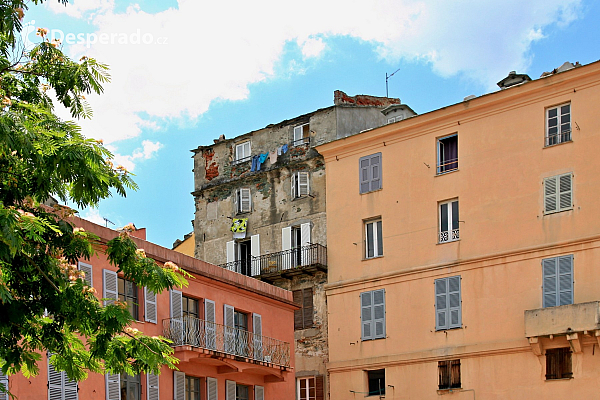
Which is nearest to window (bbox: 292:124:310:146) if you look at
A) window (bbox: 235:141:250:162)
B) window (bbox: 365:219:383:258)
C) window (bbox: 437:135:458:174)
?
window (bbox: 235:141:250:162)

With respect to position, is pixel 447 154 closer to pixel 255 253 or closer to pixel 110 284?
pixel 255 253

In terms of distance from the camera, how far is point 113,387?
23375 mm

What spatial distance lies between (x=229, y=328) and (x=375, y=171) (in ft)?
32.9

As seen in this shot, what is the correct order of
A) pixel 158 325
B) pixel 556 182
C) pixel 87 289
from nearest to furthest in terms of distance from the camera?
pixel 87 289 → pixel 158 325 → pixel 556 182

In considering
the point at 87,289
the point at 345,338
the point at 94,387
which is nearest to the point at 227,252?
the point at 345,338

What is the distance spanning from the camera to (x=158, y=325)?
83.5 ft

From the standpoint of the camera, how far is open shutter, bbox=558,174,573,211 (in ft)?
101

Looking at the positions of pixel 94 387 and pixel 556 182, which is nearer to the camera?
pixel 94 387

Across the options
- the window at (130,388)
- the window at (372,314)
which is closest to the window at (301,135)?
the window at (372,314)

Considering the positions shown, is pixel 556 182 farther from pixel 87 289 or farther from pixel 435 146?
pixel 87 289

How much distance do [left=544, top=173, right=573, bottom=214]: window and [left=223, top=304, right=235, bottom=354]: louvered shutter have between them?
1072cm

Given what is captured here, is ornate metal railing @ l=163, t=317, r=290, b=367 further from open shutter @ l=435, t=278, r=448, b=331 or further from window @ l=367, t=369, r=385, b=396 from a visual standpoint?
open shutter @ l=435, t=278, r=448, b=331

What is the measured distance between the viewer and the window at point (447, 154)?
1329 inches

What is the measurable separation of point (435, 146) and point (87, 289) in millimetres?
21807
